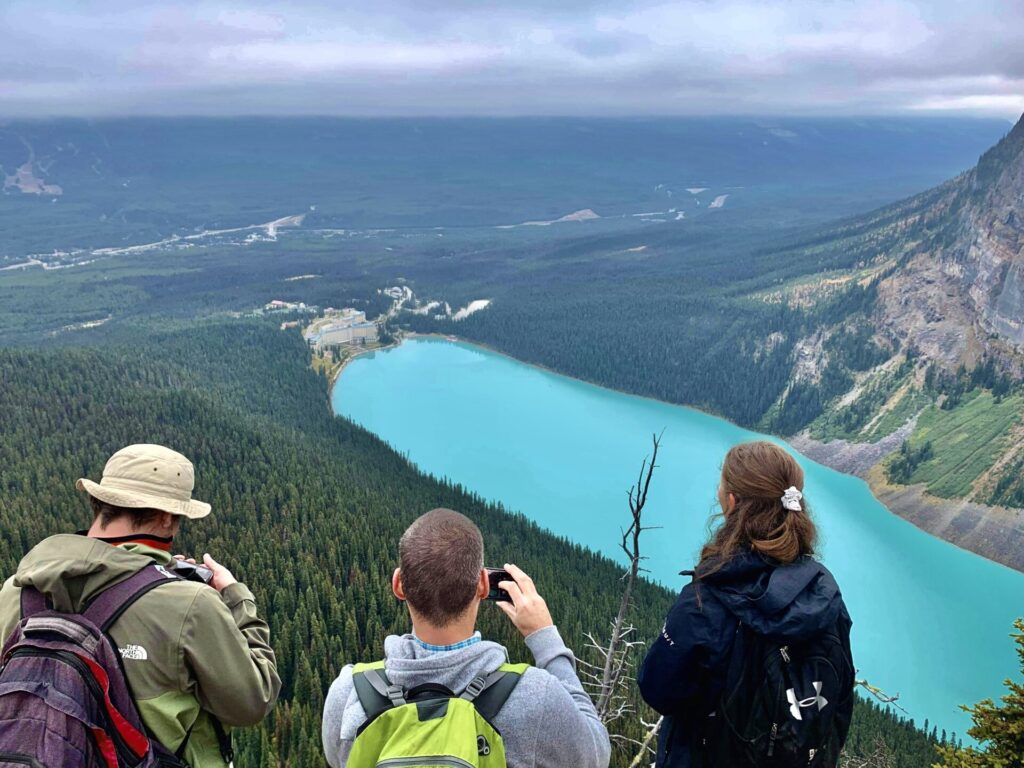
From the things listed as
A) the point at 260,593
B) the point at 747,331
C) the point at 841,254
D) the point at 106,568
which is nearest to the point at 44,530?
the point at 260,593

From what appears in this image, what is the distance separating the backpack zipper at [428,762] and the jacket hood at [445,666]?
29 cm

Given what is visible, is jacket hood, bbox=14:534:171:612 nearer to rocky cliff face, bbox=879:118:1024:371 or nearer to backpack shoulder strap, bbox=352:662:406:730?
backpack shoulder strap, bbox=352:662:406:730

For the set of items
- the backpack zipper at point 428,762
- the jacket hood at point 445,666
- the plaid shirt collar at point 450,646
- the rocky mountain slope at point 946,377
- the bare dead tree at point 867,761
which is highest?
the plaid shirt collar at point 450,646

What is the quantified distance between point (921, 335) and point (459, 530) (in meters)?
78.3

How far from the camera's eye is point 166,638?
3832 mm

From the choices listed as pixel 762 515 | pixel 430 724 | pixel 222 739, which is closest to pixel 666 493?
pixel 762 515

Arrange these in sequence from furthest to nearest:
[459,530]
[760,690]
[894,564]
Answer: [894,564], [760,690], [459,530]

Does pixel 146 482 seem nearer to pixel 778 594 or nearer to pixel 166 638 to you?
pixel 166 638

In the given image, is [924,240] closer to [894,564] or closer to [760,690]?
[894,564]

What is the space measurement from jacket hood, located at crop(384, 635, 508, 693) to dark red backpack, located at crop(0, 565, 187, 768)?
1.37 m

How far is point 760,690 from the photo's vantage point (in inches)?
162

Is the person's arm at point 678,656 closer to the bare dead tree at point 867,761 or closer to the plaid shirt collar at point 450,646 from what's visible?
the plaid shirt collar at point 450,646

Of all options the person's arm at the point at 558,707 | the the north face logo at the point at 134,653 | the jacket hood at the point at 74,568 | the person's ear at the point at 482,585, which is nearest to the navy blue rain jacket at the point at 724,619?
the person's arm at the point at 558,707

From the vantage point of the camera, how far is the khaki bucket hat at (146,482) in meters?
4.18
